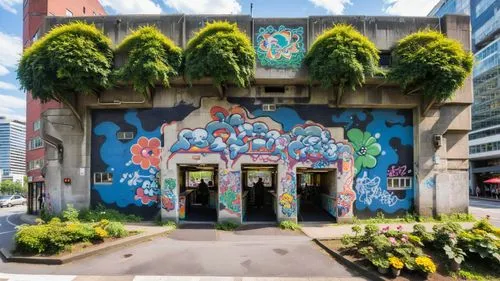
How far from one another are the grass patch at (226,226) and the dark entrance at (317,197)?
374 cm

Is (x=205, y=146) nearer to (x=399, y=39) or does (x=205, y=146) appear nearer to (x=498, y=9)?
(x=399, y=39)

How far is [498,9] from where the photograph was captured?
44.5 metres

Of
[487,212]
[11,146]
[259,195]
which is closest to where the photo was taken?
[259,195]

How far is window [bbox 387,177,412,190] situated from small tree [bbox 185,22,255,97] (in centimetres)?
909

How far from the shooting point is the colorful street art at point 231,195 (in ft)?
46.1

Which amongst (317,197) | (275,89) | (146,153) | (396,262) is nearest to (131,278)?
(396,262)

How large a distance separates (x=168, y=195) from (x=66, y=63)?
7260 millimetres

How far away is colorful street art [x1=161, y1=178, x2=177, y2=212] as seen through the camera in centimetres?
1398

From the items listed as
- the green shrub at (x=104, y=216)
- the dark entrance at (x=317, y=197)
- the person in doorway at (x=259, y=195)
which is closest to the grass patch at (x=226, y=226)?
the dark entrance at (x=317, y=197)

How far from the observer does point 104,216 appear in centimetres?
1417

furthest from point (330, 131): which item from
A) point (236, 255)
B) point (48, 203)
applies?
point (48, 203)

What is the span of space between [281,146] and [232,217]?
4.19 meters

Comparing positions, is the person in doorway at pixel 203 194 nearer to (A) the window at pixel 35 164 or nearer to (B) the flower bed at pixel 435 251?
(B) the flower bed at pixel 435 251

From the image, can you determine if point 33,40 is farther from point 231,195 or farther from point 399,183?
point 399,183
